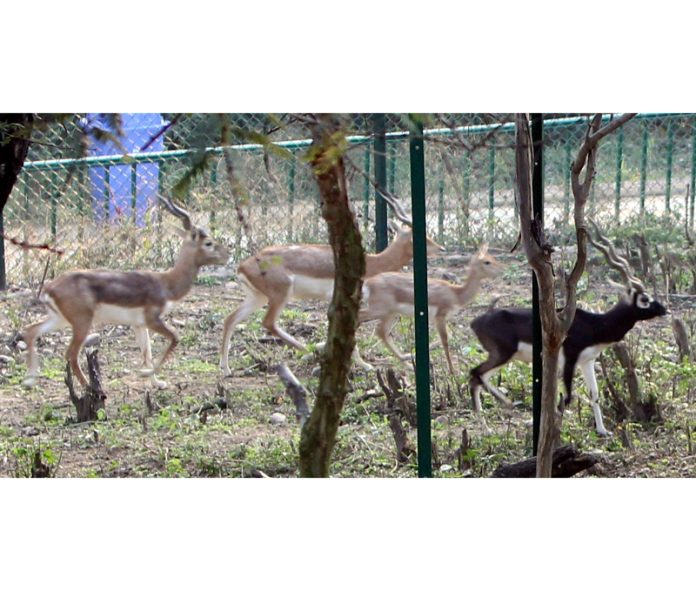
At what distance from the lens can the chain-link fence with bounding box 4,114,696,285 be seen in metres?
6.02

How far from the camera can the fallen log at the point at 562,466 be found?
4.99 meters

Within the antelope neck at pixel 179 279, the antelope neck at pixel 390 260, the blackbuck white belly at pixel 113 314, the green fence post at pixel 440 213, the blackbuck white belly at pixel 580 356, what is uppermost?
the green fence post at pixel 440 213

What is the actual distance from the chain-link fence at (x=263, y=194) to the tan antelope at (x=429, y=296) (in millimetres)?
271

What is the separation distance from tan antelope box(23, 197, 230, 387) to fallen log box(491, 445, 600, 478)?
2.12 metres

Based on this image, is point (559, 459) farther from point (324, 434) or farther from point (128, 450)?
point (128, 450)

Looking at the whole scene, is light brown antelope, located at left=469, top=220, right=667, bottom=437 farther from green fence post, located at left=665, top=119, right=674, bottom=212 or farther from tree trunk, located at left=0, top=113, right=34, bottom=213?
tree trunk, located at left=0, top=113, right=34, bottom=213

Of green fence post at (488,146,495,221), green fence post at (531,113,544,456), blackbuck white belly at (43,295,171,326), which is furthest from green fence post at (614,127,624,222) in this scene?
blackbuck white belly at (43,295,171,326)

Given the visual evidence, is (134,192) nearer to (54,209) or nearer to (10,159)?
(54,209)

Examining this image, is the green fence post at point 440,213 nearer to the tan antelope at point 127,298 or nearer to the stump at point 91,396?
the tan antelope at point 127,298

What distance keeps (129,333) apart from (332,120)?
11.2 feet

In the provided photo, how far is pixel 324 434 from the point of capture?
12.6 ft

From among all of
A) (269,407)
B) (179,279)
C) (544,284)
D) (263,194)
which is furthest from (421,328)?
(179,279)

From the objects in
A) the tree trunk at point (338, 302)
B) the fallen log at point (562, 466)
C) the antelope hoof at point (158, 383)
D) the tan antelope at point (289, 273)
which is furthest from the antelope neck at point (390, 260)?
the tree trunk at point (338, 302)

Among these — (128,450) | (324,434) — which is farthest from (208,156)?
(128,450)
